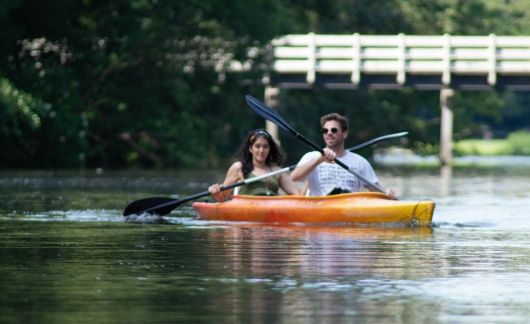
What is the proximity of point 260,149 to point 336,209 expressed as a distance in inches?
52.9

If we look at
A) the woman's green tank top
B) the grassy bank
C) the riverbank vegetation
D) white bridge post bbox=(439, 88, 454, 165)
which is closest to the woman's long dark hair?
the woman's green tank top

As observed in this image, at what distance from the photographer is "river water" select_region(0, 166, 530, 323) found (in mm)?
10234

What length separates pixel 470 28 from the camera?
74188 mm

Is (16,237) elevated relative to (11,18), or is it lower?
lower

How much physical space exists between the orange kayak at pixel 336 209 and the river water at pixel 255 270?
0.59ft

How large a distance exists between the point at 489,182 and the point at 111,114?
33.6ft

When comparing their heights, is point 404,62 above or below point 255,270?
above

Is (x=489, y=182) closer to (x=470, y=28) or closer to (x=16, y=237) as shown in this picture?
(x=16, y=237)

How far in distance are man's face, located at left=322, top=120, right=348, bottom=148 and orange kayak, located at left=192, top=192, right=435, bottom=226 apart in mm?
578

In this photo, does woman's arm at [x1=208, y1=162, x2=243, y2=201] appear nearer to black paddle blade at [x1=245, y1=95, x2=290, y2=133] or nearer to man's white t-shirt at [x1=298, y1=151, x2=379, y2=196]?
black paddle blade at [x1=245, y1=95, x2=290, y2=133]

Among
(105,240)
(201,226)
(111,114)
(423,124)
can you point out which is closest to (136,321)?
(105,240)

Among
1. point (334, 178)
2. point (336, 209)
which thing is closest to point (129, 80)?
point (334, 178)

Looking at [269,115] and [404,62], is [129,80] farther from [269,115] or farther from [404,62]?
[269,115]

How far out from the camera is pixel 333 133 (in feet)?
62.0
